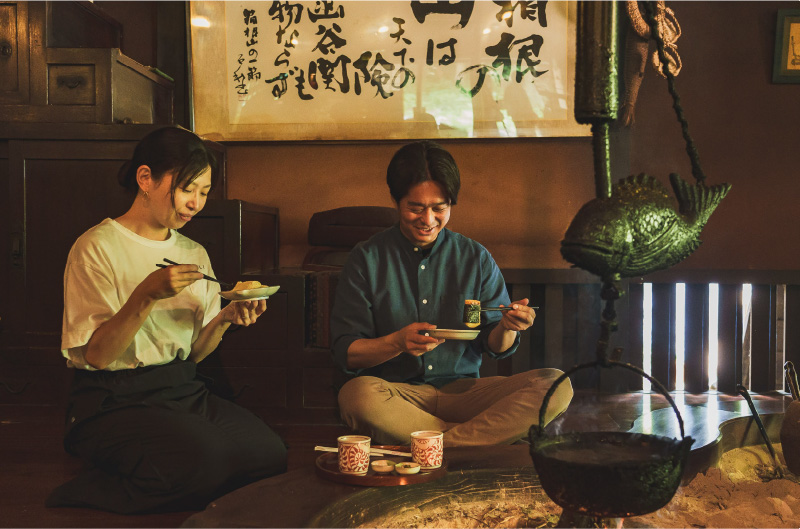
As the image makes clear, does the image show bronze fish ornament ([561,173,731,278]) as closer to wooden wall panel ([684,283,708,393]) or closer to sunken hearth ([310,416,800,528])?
sunken hearth ([310,416,800,528])

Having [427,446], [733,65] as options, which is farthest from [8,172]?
[733,65]

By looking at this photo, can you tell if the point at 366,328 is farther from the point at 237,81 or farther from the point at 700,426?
the point at 237,81

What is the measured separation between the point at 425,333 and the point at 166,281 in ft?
2.56

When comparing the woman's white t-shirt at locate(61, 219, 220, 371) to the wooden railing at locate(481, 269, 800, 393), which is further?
the wooden railing at locate(481, 269, 800, 393)

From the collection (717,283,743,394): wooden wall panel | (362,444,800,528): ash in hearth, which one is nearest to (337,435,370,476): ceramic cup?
(362,444,800,528): ash in hearth

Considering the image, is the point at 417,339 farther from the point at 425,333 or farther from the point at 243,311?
the point at 243,311

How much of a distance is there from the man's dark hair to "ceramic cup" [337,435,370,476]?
3.20 feet

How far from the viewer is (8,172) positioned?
3451 millimetres

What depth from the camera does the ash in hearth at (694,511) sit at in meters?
1.80

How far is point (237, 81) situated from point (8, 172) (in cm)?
123

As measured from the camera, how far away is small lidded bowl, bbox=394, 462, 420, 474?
1.77 m

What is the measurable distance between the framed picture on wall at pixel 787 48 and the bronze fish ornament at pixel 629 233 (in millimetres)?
3117

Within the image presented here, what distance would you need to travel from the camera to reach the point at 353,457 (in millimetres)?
1734

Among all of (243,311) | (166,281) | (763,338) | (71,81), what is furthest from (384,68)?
(763,338)
